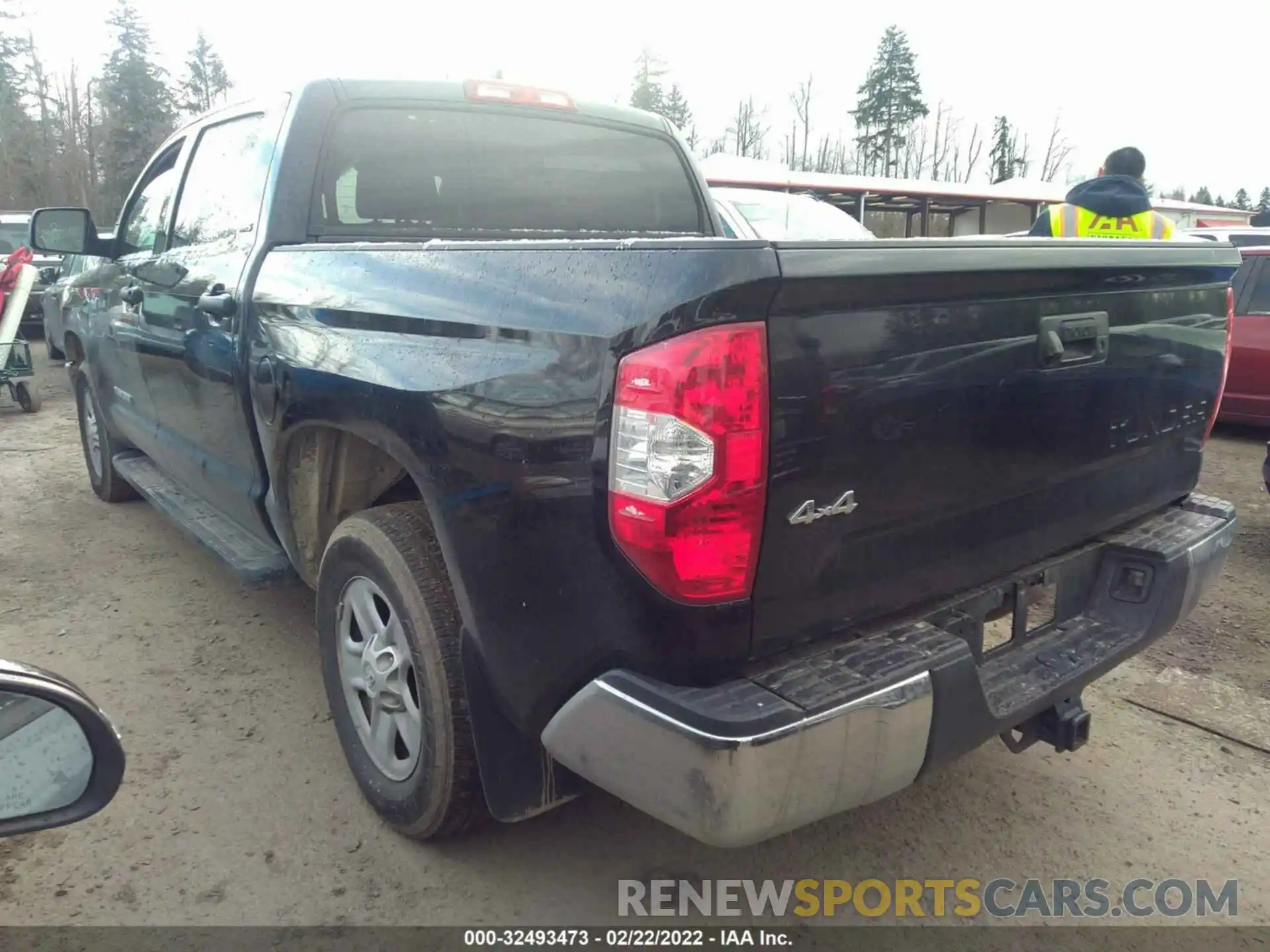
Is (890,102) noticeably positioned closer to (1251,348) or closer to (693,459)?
(1251,348)

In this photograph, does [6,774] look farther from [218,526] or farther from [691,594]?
[218,526]

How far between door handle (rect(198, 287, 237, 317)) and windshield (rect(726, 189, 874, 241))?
18.5 feet

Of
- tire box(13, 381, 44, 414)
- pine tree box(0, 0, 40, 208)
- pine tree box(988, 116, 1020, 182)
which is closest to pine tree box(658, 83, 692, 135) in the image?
pine tree box(988, 116, 1020, 182)

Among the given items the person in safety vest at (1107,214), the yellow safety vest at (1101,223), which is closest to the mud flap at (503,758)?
the person in safety vest at (1107,214)

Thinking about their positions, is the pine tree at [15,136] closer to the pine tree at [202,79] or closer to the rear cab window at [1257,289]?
the pine tree at [202,79]

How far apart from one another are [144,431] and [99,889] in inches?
98.8

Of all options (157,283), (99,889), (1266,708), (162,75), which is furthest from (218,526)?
(162,75)

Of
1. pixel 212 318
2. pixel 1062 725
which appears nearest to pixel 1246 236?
pixel 1062 725

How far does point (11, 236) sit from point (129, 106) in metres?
35.3

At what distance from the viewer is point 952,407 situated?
195cm

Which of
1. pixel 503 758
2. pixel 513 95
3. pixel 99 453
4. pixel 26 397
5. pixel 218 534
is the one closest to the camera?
pixel 503 758

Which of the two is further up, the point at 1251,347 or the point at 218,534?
the point at 1251,347

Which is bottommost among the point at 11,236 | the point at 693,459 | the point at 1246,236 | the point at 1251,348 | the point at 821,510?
the point at 1251,348

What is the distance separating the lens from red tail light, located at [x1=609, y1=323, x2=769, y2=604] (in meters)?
1.63
